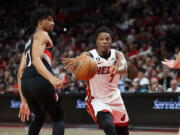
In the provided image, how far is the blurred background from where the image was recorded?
1129 cm

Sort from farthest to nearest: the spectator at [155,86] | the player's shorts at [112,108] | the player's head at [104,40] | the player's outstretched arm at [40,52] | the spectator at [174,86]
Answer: the spectator at [155,86], the spectator at [174,86], the player's head at [104,40], the player's shorts at [112,108], the player's outstretched arm at [40,52]

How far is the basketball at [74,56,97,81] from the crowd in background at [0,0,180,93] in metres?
5.67

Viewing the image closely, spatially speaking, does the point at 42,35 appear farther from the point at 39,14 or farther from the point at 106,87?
the point at 106,87

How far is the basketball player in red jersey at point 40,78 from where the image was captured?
224 inches

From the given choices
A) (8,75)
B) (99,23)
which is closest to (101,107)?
(8,75)

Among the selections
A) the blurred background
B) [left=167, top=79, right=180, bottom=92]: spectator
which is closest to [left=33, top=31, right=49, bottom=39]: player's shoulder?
the blurred background

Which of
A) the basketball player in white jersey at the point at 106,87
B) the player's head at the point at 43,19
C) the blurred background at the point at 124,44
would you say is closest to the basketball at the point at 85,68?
the basketball player in white jersey at the point at 106,87

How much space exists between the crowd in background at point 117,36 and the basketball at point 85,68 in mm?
5667

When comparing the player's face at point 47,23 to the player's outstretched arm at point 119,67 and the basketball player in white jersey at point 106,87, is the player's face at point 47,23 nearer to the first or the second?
the basketball player in white jersey at point 106,87

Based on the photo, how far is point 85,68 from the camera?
5.86 metres

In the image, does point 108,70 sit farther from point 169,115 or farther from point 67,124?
point 67,124

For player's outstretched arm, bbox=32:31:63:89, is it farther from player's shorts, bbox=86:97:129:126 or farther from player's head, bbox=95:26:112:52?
player's shorts, bbox=86:97:129:126

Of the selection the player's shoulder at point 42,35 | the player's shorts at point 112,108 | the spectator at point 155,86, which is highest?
the player's shoulder at point 42,35

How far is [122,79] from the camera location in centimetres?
1256
